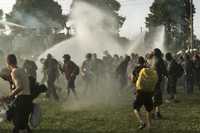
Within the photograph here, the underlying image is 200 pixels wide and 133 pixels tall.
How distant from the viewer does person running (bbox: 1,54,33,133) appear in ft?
33.8

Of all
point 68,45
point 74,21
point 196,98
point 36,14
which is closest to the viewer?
point 196,98

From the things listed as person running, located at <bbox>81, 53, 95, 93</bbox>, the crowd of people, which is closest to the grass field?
the crowd of people

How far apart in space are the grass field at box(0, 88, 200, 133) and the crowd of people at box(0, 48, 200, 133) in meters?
0.56

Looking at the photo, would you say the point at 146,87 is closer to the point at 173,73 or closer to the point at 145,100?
the point at 145,100

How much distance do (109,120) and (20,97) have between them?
4.96 metres

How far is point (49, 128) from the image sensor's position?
13727 millimetres

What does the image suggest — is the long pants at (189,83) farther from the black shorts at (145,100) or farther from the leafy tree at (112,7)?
the leafy tree at (112,7)

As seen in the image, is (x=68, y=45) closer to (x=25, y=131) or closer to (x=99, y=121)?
(x=99, y=121)

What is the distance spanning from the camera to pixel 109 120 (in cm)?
1500

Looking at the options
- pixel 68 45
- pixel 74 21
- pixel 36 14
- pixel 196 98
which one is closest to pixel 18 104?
pixel 196 98

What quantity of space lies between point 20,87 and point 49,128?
3624mm

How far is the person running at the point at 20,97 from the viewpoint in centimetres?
1031

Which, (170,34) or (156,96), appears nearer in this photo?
(156,96)

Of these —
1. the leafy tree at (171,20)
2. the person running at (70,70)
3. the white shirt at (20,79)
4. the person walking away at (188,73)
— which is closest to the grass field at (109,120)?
the person running at (70,70)
